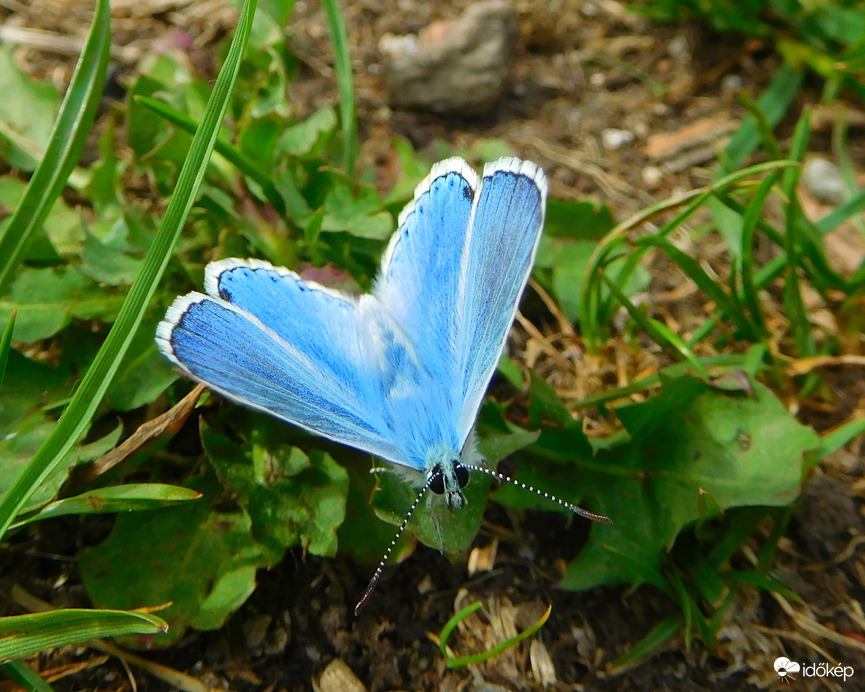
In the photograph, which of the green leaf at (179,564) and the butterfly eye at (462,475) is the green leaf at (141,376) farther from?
the butterfly eye at (462,475)

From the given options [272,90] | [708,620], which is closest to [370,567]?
[708,620]

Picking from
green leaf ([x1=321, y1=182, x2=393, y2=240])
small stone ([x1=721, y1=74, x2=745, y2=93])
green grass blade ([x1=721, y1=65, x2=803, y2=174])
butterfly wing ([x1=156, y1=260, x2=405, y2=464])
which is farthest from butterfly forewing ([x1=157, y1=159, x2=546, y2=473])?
small stone ([x1=721, y1=74, x2=745, y2=93])

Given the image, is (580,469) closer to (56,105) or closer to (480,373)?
(480,373)

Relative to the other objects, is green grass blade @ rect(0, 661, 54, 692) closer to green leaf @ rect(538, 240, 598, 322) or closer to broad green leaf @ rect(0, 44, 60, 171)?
broad green leaf @ rect(0, 44, 60, 171)

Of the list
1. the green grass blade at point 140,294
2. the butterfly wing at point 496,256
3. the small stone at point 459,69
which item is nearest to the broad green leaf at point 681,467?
the butterfly wing at point 496,256

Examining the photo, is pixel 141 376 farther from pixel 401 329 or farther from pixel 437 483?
pixel 437 483

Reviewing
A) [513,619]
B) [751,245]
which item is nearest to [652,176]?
[751,245]
